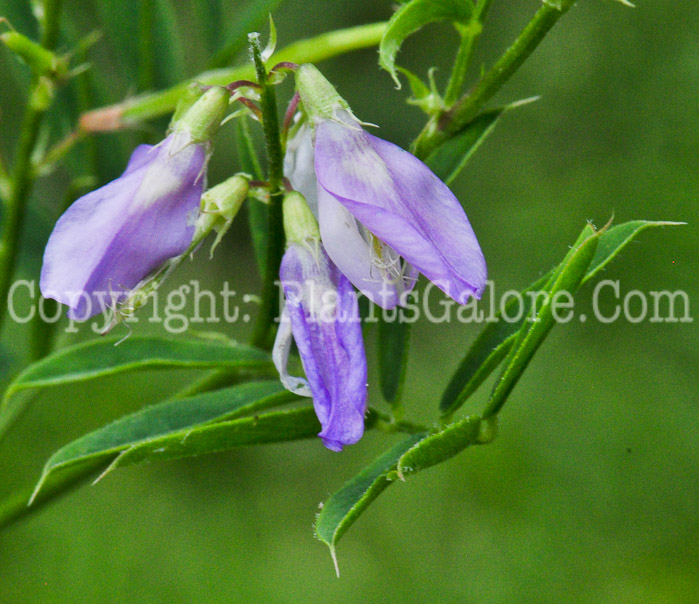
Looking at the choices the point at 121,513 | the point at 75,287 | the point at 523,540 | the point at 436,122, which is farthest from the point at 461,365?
the point at 121,513

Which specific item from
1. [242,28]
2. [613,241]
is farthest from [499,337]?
[242,28]

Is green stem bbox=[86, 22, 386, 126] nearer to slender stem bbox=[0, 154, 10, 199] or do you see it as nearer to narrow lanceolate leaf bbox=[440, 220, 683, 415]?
slender stem bbox=[0, 154, 10, 199]

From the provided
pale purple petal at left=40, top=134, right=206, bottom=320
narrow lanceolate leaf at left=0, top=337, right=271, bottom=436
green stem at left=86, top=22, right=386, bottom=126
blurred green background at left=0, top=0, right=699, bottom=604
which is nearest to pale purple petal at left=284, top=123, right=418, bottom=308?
pale purple petal at left=40, top=134, right=206, bottom=320

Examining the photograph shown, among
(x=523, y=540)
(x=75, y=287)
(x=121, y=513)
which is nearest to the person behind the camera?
(x=75, y=287)

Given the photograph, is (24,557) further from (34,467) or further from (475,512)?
(475,512)

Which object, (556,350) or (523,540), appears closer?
(523,540)

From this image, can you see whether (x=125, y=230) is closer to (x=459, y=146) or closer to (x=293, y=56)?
(x=459, y=146)
